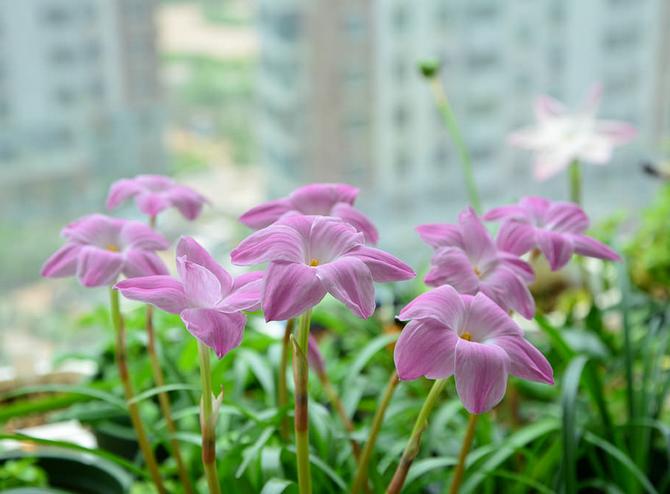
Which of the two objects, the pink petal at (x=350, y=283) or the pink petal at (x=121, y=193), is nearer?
the pink petal at (x=350, y=283)

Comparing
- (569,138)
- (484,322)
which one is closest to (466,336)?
(484,322)

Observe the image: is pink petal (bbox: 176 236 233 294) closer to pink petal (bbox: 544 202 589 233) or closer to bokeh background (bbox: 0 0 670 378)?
pink petal (bbox: 544 202 589 233)

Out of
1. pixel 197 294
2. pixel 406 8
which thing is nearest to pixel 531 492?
pixel 197 294

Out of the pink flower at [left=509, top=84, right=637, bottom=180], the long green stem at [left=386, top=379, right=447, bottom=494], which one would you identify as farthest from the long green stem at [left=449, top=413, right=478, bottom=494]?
the pink flower at [left=509, top=84, right=637, bottom=180]

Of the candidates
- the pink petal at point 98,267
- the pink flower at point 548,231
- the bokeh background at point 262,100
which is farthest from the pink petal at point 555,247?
the bokeh background at point 262,100

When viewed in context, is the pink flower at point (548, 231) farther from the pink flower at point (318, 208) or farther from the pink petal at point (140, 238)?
the pink petal at point (140, 238)

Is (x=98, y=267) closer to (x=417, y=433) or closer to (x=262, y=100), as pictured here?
(x=417, y=433)
